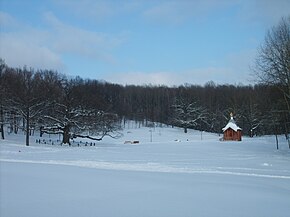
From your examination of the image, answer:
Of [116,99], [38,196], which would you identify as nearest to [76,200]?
[38,196]

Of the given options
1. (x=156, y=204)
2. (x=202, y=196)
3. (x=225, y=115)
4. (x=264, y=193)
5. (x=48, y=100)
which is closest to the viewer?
(x=156, y=204)

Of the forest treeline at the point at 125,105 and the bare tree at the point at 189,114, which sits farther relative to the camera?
the bare tree at the point at 189,114

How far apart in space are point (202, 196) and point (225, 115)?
91934 mm

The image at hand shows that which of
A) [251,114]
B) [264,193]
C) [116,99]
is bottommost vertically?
[264,193]

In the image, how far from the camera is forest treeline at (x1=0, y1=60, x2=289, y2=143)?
50.1m

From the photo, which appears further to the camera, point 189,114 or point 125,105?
point 125,105

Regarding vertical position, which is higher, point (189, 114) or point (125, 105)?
point (125, 105)

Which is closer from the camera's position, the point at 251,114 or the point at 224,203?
the point at 224,203

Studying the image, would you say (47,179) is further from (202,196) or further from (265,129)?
(265,129)

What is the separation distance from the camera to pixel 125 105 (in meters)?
134

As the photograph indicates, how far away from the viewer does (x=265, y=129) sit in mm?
83625

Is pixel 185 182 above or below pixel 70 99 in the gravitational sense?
below

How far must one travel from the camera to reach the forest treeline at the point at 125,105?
50.1 m

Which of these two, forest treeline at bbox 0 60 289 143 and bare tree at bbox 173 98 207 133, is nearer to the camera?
forest treeline at bbox 0 60 289 143
